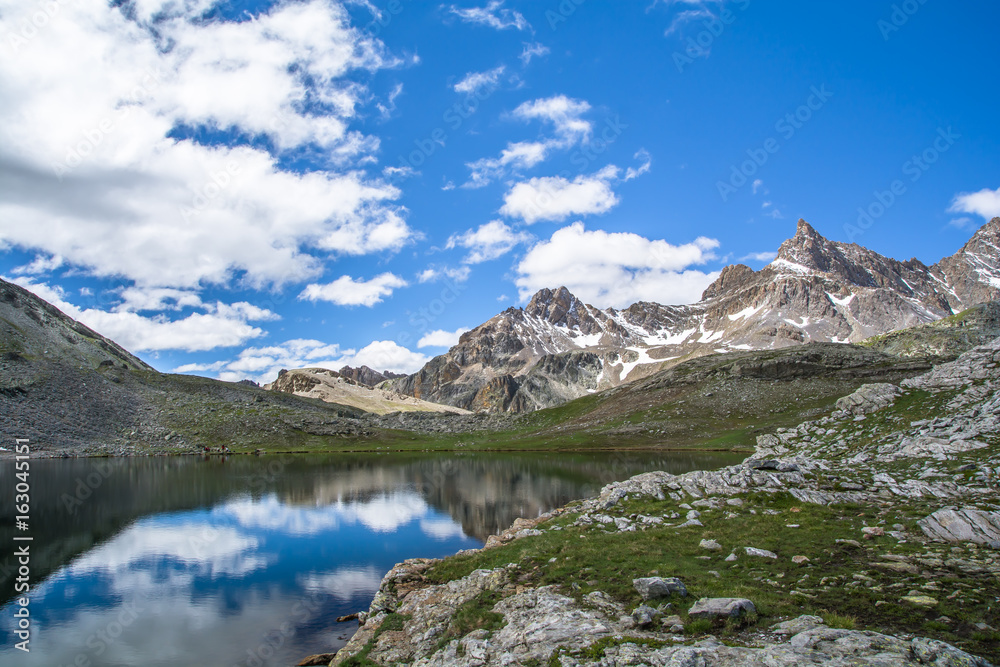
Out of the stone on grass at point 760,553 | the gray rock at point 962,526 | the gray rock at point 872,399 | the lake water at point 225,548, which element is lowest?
the lake water at point 225,548

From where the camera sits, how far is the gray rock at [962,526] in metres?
18.2

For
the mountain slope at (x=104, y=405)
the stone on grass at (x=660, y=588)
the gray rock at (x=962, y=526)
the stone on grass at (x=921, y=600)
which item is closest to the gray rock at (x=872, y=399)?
the gray rock at (x=962, y=526)

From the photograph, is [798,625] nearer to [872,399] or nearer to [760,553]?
[760,553]

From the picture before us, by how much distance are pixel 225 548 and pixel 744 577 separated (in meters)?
39.4

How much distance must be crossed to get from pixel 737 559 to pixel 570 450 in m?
122

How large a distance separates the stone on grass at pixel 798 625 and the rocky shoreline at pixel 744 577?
0.05 meters

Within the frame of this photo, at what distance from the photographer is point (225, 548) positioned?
40.1m

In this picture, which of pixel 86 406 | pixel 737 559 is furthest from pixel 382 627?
pixel 86 406

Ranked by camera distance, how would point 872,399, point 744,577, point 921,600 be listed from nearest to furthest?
point 921,600 < point 744,577 < point 872,399

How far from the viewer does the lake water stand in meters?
23.2

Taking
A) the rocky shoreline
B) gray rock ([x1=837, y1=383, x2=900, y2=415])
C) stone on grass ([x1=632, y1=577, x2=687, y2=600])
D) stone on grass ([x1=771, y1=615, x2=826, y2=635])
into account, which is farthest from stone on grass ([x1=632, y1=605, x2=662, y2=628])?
gray rock ([x1=837, y1=383, x2=900, y2=415])

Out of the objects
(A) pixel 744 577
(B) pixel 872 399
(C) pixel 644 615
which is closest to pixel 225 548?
(C) pixel 644 615

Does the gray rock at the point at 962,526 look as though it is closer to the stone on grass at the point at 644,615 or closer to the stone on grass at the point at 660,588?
the stone on grass at the point at 660,588

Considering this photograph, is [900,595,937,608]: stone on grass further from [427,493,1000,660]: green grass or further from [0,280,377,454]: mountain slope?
[0,280,377,454]: mountain slope
